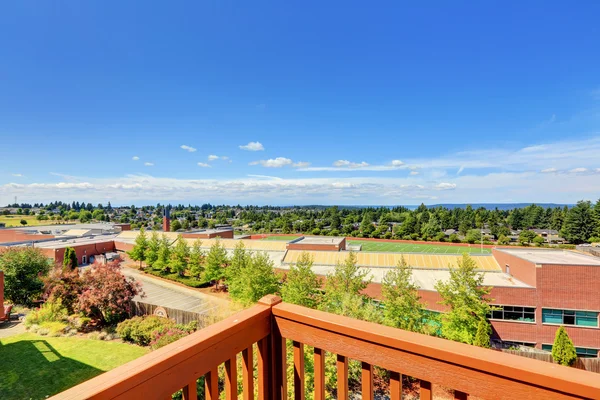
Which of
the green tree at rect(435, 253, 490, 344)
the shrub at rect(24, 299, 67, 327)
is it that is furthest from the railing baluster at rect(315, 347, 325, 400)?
the shrub at rect(24, 299, 67, 327)

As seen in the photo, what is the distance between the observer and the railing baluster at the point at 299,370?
1.64 m

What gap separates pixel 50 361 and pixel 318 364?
14.2 m

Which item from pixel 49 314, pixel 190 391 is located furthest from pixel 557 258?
pixel 49 314

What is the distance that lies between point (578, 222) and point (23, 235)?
271 feet

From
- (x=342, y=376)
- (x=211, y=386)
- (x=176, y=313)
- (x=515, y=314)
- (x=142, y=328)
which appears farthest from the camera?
(x=515, y=314)

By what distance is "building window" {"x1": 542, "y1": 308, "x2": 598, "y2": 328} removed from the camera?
14.6 m

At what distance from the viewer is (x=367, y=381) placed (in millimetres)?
1448

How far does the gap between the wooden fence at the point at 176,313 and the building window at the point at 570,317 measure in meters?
18.0

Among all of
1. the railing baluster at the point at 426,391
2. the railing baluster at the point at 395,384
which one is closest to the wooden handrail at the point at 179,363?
the railing baluster at the point at 395,384

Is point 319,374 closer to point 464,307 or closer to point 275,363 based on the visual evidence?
point 275,363

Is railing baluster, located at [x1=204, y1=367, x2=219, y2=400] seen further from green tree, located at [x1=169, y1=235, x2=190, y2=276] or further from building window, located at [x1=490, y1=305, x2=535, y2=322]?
green tree, located at [x1=169, y1=235, x2=190, y2=276]

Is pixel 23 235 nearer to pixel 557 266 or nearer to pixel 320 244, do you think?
pixel 320 244

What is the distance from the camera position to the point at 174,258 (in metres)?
24.6

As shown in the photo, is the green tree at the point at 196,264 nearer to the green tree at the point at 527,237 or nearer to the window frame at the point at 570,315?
the window frame at the point at 570,315
